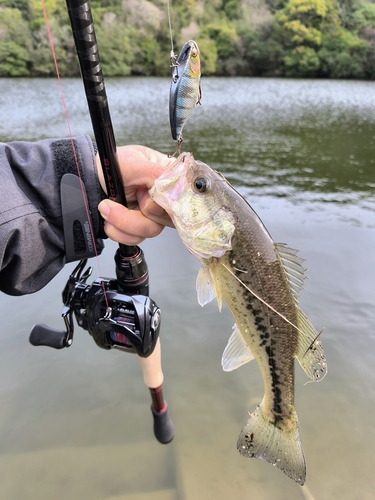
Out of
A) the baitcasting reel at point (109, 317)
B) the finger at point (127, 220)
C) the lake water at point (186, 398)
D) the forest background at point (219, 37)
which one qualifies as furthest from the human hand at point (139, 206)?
the forest background at point (219, 37)

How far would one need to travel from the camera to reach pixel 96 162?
1.96 m

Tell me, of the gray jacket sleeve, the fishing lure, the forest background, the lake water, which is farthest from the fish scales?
the forest background

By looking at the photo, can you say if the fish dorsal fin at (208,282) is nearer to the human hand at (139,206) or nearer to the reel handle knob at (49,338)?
the human hand at (139,206)

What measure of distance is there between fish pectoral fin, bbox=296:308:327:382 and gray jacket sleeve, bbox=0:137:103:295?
4.12 ft

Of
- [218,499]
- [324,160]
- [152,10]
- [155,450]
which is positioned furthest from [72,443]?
[152,10]

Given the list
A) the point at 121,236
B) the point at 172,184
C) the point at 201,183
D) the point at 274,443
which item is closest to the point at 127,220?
the point at 121,236

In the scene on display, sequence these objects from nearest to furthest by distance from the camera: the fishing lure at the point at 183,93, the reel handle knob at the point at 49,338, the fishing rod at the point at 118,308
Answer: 1. the fishing lure at the point at 183,93
2. the fishing rod at the point at 118,308
3. the reel handle knob at the point at 49,338

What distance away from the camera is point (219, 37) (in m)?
36.0

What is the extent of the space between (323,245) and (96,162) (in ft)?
16.9

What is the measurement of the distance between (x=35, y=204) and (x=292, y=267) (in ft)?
4.41

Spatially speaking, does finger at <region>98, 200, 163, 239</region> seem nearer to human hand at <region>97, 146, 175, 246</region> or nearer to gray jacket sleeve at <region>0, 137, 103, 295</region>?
human hand at <region>97, 146, 175, 246</region>

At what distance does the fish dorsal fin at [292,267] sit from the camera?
1648 mm

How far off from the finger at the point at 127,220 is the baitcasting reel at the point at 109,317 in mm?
553

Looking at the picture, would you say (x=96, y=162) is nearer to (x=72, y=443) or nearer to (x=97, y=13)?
(x=72, y=443)
